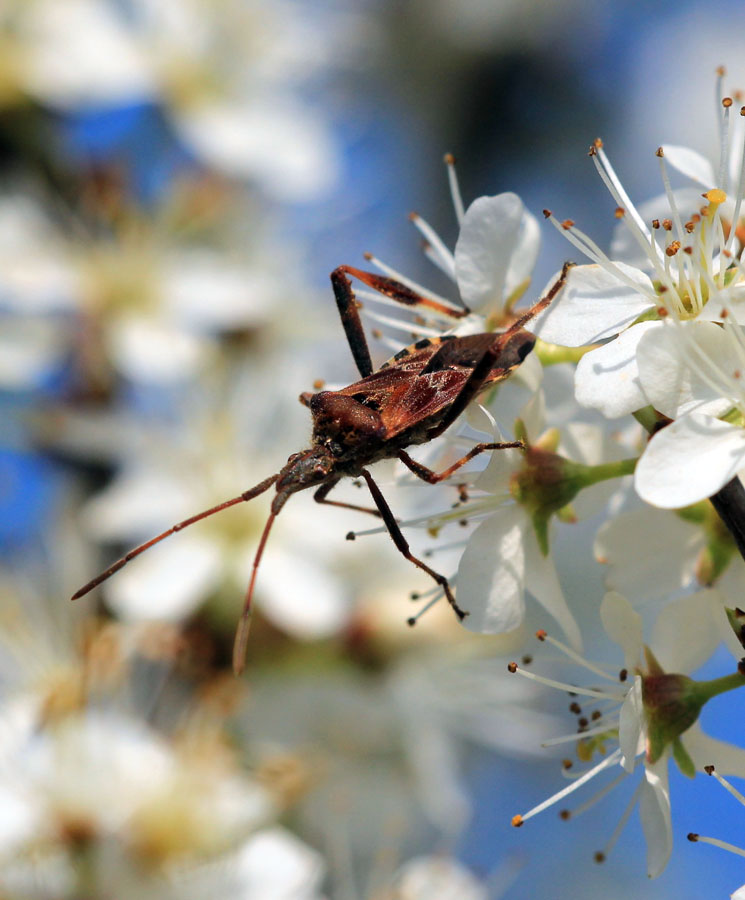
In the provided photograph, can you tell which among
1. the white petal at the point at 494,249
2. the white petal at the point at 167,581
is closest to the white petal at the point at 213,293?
the white petal at the point at 167,581

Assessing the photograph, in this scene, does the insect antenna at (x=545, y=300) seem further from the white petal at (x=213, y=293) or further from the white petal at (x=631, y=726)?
the white petal at (x=213, y=293)

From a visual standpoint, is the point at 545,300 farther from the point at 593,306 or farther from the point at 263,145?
the point at 263,145

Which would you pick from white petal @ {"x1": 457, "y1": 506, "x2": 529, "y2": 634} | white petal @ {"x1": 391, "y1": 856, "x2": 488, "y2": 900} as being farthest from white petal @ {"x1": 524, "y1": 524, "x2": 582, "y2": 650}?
white petal @ {"x1": 391, "y1": 856, "x2": 488, "y2": 900}

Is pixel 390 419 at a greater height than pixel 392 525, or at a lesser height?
greater

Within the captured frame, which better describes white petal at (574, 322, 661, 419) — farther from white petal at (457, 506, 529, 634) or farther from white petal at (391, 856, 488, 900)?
white petal at (391, 856, 488, 900)

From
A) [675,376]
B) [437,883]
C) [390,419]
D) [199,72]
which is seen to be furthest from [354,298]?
[199,72]

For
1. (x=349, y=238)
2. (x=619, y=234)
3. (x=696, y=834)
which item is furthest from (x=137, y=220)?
(x=696, y=834)

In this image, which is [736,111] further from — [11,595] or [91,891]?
[11,595]
